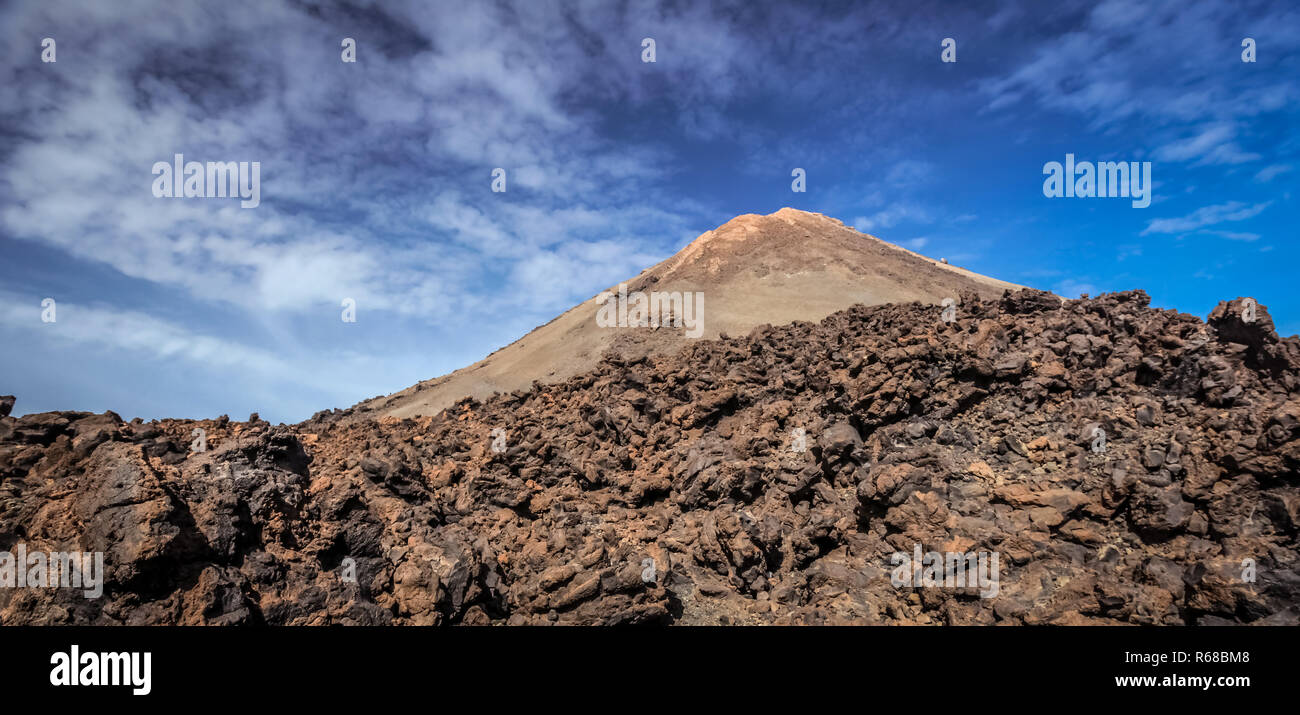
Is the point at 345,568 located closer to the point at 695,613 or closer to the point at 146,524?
the point at 146,524

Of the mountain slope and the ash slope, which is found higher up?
the mountain slope

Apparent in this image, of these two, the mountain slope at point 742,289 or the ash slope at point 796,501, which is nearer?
the ash slope at point 796,501

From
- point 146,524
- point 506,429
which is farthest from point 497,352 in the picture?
point 146,524

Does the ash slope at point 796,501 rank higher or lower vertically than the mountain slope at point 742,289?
lower

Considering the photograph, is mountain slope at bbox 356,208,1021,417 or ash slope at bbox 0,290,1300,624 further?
mountain slope at bbox 356,208,1021,417
